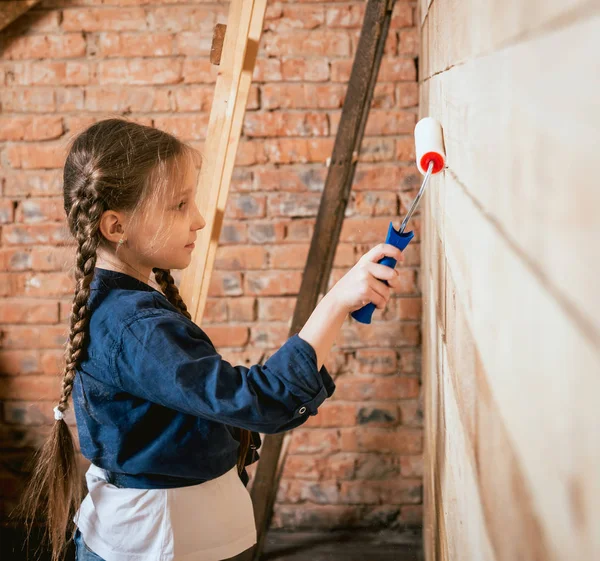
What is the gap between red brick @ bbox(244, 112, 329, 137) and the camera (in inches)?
77.7

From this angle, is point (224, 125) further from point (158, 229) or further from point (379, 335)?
point (379, 335)

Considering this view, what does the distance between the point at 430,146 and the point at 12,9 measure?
5.00 ft

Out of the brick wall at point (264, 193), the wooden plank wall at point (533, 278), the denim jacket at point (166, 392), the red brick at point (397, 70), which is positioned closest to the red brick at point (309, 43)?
the brick wall at point (264, 193)

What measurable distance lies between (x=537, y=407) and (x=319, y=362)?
2.00 feet

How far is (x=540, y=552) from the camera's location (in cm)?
29

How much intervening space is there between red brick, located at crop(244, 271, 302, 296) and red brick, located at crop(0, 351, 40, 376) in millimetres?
656

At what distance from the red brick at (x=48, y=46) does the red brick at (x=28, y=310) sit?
676 mm

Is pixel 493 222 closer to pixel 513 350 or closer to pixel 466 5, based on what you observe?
pixel 513 350

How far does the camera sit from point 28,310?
2.07 m

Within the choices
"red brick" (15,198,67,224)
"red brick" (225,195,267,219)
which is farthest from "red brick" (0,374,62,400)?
"red brick" (225,195,267,219)

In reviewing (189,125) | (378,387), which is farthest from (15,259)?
(378,387)

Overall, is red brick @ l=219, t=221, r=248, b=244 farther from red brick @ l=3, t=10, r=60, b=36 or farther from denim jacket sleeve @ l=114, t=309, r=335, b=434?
denim jacket sleeve @ l=114, t=309, r=335, b=434

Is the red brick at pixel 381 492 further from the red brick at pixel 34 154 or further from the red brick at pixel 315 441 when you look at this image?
the red brick at pixel 34 154

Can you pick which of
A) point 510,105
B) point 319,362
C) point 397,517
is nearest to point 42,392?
point 397,517
